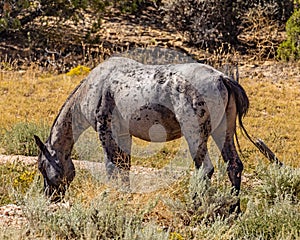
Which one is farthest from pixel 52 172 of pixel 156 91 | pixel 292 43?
pixel 292 43

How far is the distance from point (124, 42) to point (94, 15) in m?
1.60

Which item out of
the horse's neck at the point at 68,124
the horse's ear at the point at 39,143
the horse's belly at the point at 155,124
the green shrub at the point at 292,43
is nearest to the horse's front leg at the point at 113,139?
the horse's belly at the point at 155,124

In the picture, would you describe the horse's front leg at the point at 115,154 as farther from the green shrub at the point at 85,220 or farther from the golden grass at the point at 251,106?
the golden grass at the point at 251,106

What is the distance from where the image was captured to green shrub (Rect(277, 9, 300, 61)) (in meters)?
14.3

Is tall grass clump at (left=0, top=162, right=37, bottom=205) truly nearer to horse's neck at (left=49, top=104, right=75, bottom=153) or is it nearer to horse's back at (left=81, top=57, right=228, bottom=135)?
horse's neck at (left=49, top=104, right=75, bottom=153)

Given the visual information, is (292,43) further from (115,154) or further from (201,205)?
(201,205)

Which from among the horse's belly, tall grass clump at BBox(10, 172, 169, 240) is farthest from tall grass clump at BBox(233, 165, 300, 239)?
the horse's belly

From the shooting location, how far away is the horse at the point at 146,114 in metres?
5.93

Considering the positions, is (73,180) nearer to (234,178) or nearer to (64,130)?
(64,130)

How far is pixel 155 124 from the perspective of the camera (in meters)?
6.15

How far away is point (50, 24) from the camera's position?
55.5 ft

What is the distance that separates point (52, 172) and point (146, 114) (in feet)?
4.10

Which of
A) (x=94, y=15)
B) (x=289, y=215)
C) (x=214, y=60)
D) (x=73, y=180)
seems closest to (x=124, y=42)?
(x=94, y=15)

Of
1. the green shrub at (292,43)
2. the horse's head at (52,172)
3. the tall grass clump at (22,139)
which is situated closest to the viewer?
the horse's head at (52,172)
